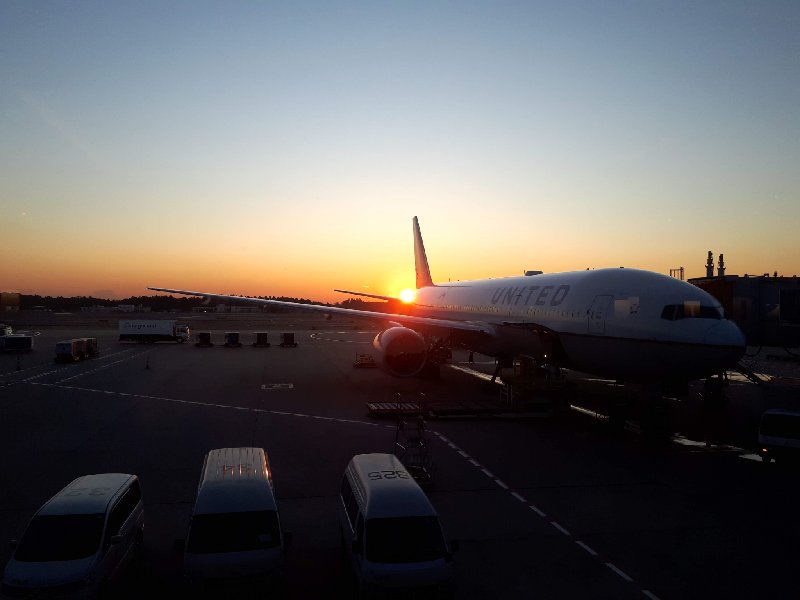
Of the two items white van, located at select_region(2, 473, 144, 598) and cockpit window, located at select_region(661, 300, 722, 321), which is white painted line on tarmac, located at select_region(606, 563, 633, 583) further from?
cockpit window, located at select_region(661, 300, 722, 321)

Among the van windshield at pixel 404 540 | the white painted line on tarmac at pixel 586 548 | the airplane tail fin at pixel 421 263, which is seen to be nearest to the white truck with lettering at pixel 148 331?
the airplane tail fin at pixel 421 263

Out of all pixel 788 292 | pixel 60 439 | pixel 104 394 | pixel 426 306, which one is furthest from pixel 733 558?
pixel 426 306

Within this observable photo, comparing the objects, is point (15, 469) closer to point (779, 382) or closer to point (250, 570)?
point (250, 570)

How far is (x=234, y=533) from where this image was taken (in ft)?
30.2

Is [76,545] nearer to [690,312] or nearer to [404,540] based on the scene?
[404,540]

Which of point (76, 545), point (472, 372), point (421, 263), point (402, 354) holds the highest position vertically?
point (421, 263)

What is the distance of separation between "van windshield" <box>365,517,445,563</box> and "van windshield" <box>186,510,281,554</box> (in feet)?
5.17

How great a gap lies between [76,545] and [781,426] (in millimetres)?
18920

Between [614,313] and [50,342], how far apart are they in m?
59.3

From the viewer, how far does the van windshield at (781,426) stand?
56.9ft

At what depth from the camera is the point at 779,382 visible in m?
20.2

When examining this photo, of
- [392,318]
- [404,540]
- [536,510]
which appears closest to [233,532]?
[404,540]

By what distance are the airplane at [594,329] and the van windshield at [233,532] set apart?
14449 mm

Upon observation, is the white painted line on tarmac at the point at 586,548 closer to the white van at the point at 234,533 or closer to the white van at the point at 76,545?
the white van at the point at 234,533
